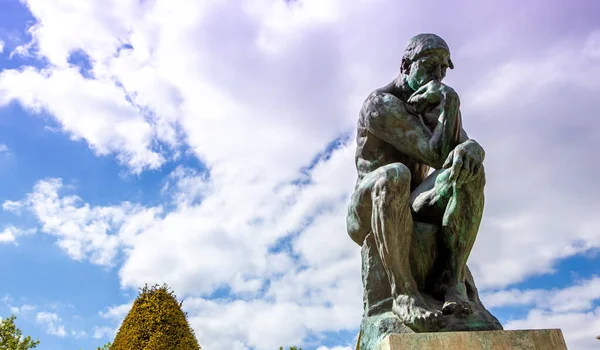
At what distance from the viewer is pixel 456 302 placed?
3771 mm

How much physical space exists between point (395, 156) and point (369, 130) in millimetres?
370

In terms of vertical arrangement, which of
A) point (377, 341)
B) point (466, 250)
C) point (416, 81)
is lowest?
point (377, 341)

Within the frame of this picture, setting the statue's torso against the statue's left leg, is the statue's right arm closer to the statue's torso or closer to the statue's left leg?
the statue's torso

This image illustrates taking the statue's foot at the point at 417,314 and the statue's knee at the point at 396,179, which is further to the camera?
the statue's knee at the point at 396,179

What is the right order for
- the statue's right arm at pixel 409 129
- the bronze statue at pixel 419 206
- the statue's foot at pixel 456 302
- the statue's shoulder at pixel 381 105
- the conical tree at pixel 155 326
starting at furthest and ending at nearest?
the conical tree at pixel 155 326
the statue's shoulder at pixel 381 105
the statue's right arm at pixel 409 129
the bronze statue at pixel 419 206
the statue's foot at pixel 456 302

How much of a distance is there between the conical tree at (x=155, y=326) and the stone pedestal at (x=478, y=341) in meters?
10.6

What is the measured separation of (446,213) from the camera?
4.15m

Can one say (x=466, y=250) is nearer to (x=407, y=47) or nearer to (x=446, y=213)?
(x=446, y=213)

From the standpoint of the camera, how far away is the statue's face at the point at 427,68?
189 inches

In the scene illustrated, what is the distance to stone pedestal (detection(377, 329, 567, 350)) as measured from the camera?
330 cm

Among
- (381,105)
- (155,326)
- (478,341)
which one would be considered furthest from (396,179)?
(155,326)

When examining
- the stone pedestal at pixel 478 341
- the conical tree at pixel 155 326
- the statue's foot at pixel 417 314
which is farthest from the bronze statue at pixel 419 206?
the conical tree at pixel 155 326

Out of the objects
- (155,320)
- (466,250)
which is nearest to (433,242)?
(466,250)

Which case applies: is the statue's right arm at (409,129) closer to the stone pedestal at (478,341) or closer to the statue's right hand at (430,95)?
the statue's right hand at (430,95)
